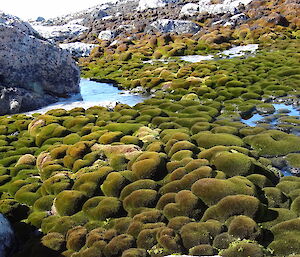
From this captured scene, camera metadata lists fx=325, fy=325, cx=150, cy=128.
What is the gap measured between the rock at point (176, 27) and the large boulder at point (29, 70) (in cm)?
4958

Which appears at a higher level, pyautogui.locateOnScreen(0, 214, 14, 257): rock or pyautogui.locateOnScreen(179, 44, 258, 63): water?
pyautogui.locateOnScreen(0, 214, 14, 257): rock

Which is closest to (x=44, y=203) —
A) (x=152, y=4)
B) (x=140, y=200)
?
(x=140, y=200)

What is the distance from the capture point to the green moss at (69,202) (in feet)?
44.1

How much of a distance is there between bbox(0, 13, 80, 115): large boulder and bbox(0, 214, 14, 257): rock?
60.9 ft

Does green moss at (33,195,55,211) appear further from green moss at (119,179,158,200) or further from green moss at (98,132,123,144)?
green moss at (98,132,123,144)

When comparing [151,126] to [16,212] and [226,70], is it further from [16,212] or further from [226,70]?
[226,70]

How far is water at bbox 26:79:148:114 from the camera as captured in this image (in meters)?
29.7

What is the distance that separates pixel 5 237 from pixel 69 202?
2.78m

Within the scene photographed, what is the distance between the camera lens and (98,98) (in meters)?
33.5

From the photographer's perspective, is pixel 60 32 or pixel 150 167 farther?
pixel 60 32

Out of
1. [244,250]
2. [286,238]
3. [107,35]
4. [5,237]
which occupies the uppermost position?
[244,250]

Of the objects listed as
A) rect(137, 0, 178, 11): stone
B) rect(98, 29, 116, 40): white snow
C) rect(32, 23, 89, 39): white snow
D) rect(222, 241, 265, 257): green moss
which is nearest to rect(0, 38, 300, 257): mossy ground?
rect(222, 241, 265, 257): green moss

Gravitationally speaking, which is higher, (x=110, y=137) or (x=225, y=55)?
(x=110, y=137)

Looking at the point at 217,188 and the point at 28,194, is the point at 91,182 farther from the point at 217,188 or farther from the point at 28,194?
the point at 217,188
